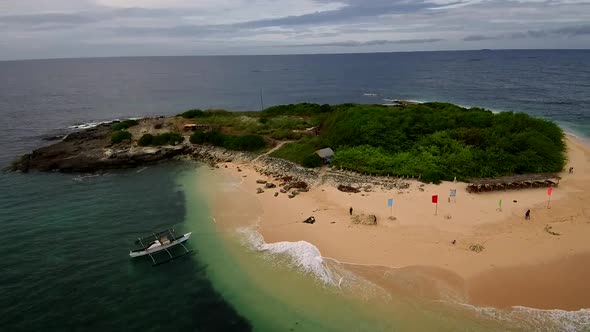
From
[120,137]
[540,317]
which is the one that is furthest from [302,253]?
[120,137]

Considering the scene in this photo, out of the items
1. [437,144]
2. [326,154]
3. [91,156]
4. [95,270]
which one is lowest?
[95,270]

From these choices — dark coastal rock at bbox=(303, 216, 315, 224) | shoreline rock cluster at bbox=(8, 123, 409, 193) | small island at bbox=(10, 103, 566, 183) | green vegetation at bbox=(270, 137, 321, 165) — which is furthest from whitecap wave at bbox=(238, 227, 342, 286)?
green vegetation at bbox=(270, 137, 321, 165)

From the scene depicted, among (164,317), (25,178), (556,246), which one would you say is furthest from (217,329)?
(25,178)

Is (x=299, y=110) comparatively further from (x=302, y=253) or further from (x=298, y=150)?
Answer: (x=302, y=253)

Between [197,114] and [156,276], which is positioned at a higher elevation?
[197,114]

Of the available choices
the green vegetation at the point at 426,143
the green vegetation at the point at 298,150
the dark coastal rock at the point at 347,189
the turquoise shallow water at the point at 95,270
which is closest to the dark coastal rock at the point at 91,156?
the green vegetation at the point at 426,143

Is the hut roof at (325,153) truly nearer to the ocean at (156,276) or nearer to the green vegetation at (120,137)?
the ocean at (156,276)

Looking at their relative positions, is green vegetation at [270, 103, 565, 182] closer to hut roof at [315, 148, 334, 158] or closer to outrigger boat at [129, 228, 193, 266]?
hut roof at [315, 148, 334, 158]
